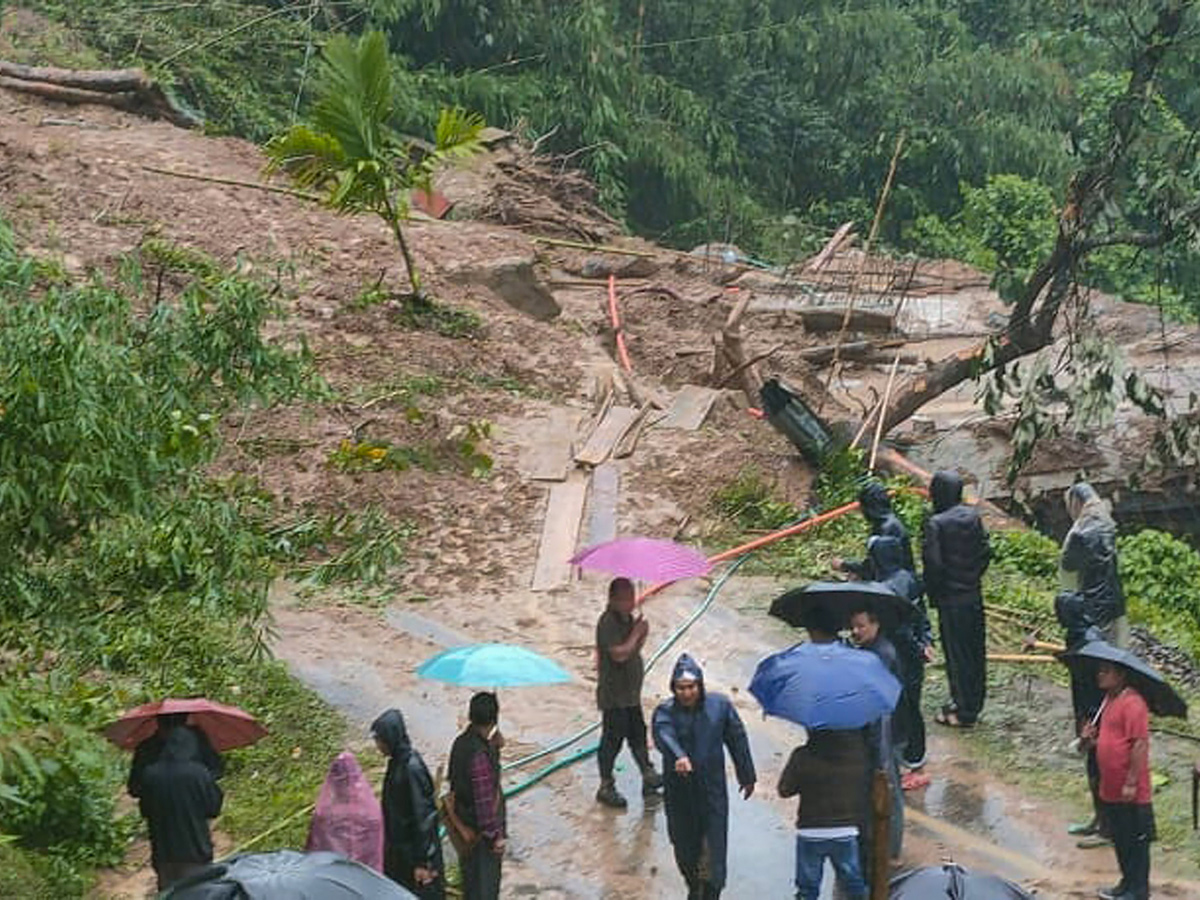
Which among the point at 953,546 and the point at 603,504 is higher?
the point at 953,546

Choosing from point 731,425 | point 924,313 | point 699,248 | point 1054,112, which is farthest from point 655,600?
point 1054,112

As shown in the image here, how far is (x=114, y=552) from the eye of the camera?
24.1 feet

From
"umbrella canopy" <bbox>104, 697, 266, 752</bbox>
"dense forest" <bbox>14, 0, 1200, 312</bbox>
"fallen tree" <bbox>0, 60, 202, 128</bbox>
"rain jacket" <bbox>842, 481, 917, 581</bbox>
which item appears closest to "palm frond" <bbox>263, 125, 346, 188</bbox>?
"fallen tree" <bbox>0, 60, 202, 128</bbox>

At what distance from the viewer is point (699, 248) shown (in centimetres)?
2636

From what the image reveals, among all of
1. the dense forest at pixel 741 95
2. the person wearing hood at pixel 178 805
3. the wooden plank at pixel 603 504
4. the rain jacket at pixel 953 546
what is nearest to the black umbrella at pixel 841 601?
the rain jacket at pixel 953 546

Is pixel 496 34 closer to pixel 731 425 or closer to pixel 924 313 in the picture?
pixel 924 313

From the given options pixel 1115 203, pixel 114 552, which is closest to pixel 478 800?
pixel 114 552

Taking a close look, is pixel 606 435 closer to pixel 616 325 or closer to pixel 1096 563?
pixel 616 325

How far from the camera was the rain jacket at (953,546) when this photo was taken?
9.74 metres

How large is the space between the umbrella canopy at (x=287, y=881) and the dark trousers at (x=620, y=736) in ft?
11.6

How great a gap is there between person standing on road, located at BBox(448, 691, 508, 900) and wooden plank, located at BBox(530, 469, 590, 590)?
15.8ft

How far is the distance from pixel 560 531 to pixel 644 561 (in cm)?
380

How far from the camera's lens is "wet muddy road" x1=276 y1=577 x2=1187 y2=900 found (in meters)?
8.66

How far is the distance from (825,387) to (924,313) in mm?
6845
